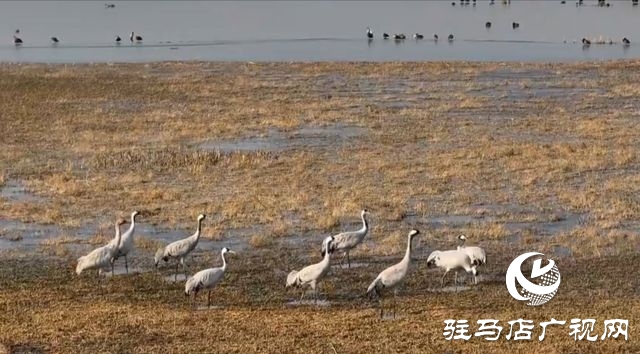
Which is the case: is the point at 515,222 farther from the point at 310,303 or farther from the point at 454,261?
the point at 310,303

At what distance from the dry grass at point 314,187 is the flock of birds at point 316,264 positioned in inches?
14.3

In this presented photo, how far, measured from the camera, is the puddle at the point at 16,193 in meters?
24.8

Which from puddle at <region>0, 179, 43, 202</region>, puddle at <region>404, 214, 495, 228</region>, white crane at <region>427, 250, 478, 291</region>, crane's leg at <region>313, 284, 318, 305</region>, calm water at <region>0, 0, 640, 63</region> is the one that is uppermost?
calm water at <region>0, 0, 640, 63</region>

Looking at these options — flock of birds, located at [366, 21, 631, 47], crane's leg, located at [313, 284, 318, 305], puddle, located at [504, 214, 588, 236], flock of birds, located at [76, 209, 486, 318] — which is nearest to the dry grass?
puddle, located at [504, 214, 588, 236]

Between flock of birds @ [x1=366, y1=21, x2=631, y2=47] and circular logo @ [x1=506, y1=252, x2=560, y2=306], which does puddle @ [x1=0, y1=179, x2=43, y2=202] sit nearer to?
circular logo @ [x1=506, y1=252, x2=560, y2=306]

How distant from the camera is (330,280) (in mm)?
17656

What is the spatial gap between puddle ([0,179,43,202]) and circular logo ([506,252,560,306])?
Answer: 12.2 metres

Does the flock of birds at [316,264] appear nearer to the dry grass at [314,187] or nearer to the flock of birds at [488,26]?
the dry grass at [314,187]

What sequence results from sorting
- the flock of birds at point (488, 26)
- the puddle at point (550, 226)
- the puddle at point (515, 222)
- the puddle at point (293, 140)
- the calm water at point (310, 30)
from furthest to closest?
the flock of birds at point (488, 26) → the calm water at point (310, 30) → the puddle at point (293, 140) → the puddle at point (515, 222) → the puddle at point (550, 226)

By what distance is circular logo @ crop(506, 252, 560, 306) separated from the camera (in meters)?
15.8

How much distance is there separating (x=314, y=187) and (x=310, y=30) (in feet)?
223

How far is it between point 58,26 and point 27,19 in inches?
435

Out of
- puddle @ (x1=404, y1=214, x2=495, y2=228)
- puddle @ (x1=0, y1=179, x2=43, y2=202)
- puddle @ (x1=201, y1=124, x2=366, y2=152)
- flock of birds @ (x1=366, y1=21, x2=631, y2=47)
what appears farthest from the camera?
flock of birds @ (x1=366, y1=21, x2=631, y2=47)

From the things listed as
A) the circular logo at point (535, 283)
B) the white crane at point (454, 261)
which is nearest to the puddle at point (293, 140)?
the circular logo at point (535, 283)
